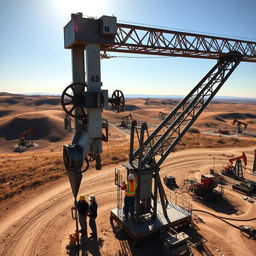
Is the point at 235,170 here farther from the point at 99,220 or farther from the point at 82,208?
the point at 82,208

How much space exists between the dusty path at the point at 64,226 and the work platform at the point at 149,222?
650mm

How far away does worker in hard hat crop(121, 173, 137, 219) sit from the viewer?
8.53 metres

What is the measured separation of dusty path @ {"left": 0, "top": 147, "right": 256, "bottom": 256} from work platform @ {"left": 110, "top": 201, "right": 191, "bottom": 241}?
65 centimetres

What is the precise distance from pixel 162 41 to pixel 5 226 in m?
12.4

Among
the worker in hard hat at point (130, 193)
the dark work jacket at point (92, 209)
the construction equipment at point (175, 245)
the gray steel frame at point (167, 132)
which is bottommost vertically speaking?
the construction equipment at point (175, 245)

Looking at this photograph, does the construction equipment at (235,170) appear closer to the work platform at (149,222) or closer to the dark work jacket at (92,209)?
the work platform at (149,222)

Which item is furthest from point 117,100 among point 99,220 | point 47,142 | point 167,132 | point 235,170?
point 47,142

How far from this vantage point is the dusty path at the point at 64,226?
8.45 meters

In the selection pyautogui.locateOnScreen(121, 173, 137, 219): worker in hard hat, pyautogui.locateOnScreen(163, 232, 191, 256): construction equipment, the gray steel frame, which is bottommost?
pyautogui.locateOnScreen(163, 232, 191, 256): construction equipment

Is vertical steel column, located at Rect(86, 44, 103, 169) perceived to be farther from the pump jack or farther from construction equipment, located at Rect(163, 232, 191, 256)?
construction equipment, located at Rect(163, 232, 191, 256)

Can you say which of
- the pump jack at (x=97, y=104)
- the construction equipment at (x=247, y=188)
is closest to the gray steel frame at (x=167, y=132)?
the pump jack at (x=97, y=104)

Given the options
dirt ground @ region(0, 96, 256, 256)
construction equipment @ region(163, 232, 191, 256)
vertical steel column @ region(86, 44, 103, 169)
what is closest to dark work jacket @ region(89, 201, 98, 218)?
dirt ground @ region(0, 96, 256, 256)

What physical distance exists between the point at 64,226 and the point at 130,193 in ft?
12.8

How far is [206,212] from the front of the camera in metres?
11.4
